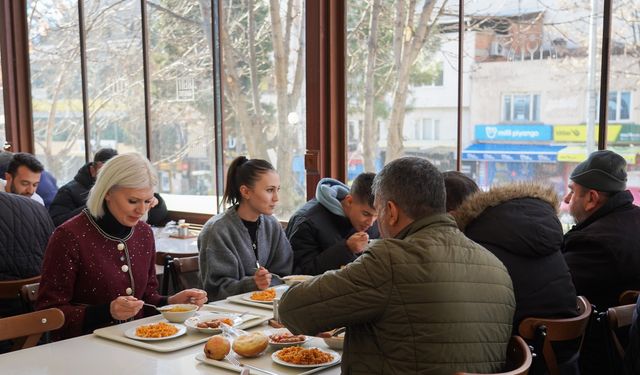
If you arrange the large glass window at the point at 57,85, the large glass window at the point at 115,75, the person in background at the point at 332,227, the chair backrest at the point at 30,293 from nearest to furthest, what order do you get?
the chair backrest at the point at 30,293, the person in background at the point at 332,227, the large glass window at the point at 115,75, the large glass window at the point at 57,85

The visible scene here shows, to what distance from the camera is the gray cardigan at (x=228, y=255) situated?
329 cm

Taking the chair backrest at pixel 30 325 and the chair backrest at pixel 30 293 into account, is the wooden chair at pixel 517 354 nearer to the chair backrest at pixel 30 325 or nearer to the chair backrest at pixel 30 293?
the chair backrest at pixel 30 325

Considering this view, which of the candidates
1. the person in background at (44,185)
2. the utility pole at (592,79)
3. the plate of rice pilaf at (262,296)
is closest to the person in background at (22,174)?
the person in background at (44,185)

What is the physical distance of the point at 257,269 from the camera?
3.40 meters

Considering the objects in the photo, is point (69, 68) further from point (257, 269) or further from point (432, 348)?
point (432, 348)

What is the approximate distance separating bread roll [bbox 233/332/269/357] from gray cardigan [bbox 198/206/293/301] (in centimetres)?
98

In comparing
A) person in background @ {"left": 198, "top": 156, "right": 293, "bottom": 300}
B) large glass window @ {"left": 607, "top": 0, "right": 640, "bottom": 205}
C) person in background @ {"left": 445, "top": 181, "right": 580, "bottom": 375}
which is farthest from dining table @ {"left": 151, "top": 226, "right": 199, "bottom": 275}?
large glass window @ {"left": 607, "top": 0, "right": 640, "bottom": 205}

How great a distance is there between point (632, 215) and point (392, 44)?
2.14m

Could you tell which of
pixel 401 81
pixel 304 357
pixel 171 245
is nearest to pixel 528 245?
pixel 304 357

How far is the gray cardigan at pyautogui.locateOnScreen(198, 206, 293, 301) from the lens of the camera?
329 centimetres

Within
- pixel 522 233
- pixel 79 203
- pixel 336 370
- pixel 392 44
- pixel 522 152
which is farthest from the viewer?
pixel 79 203

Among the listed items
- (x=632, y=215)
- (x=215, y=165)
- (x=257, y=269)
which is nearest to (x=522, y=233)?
(x=632, y=215)

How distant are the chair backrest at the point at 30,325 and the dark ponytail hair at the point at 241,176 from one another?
1.15 meters

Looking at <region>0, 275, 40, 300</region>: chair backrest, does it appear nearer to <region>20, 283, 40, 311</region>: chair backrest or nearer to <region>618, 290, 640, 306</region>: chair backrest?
<region>20, 283, 40, 311</region>: chair backrest
